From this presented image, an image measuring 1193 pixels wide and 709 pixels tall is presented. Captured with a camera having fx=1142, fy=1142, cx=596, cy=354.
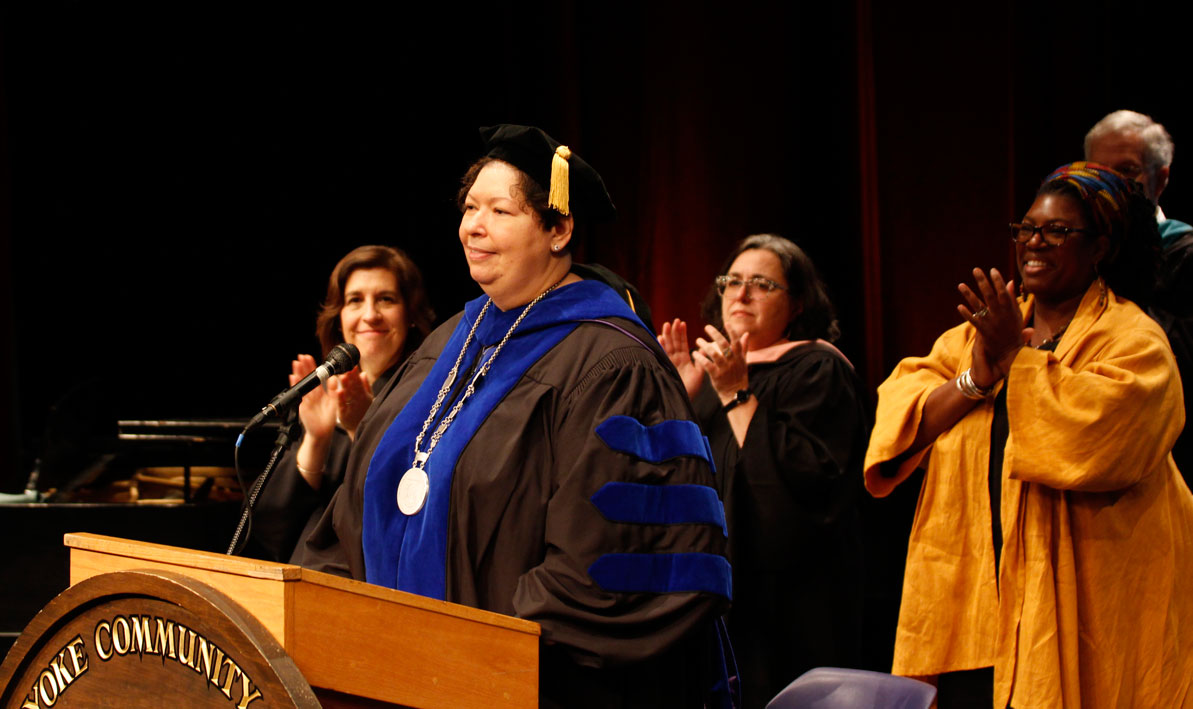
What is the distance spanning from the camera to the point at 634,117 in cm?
495

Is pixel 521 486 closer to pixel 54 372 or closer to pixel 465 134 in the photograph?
pixel 465 134

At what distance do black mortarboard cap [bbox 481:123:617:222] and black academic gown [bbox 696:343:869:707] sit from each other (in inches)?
56.9

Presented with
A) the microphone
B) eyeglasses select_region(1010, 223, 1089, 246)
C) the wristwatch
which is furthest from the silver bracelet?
the microphone

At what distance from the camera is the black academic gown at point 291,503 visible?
319 cm

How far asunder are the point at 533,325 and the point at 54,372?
4.30 metres

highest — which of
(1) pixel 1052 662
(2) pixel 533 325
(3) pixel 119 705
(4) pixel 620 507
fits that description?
(2) pixel 533 325

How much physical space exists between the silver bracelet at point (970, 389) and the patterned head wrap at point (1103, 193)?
46 cm

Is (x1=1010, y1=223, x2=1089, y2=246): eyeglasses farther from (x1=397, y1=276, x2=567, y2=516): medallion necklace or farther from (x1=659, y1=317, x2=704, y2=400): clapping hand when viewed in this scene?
(x1=397, y1=276, x2=567, y2=516): medallion necklace

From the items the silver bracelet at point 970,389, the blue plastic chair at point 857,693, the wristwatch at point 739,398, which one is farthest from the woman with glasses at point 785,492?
the blue plastic chair at point 857,693

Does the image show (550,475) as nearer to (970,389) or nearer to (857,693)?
(857,693)

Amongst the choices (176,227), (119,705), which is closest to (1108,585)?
(119,705)

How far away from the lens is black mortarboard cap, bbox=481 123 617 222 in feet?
7.11

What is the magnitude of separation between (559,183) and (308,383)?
0.61 meters

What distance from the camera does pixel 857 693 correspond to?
2215 mm
